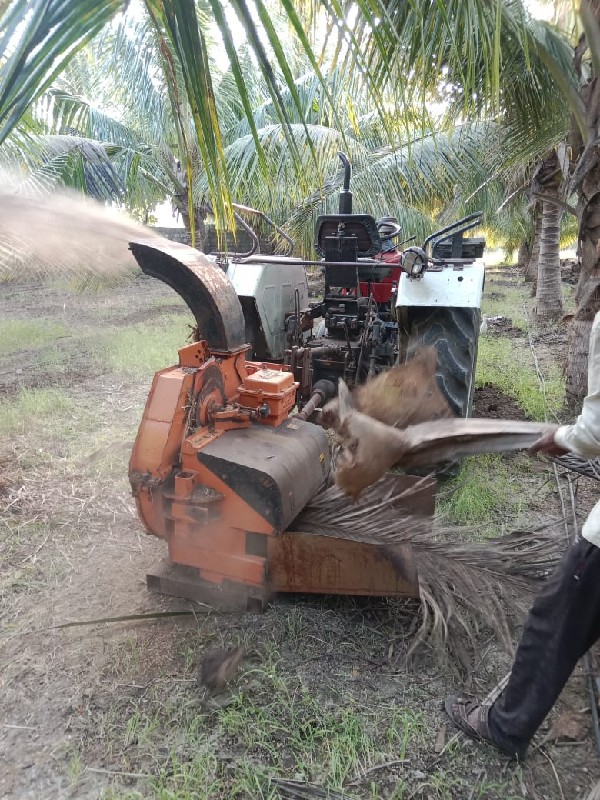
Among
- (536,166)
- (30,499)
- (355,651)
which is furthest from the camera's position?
(536,166)

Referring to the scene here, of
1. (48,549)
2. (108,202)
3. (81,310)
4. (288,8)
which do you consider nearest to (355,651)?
(48,549)

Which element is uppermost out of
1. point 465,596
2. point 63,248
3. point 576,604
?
point 63,248

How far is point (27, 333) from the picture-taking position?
7.62m

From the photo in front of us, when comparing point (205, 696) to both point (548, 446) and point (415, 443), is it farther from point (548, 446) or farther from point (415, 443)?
point (548, 446)

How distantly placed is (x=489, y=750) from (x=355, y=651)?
0.55 metres

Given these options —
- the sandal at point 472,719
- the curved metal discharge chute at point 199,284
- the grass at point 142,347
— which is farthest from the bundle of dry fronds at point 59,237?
the grass at point 142,347

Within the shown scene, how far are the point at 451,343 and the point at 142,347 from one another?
4376 mm

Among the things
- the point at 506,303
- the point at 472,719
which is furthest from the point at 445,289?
the point at 506,303

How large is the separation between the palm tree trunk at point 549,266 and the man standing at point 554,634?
26.4ft

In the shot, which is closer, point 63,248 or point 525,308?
point 63,248

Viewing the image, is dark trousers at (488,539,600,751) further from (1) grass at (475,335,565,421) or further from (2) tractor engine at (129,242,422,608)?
(1) grass at (475,335,565,421)

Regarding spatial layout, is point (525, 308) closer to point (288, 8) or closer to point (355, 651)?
point (355, 651)

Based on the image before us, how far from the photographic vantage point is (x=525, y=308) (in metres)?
10.8

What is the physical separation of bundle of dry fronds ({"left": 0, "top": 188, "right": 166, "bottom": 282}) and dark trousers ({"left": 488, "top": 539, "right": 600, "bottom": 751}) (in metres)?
1.63
